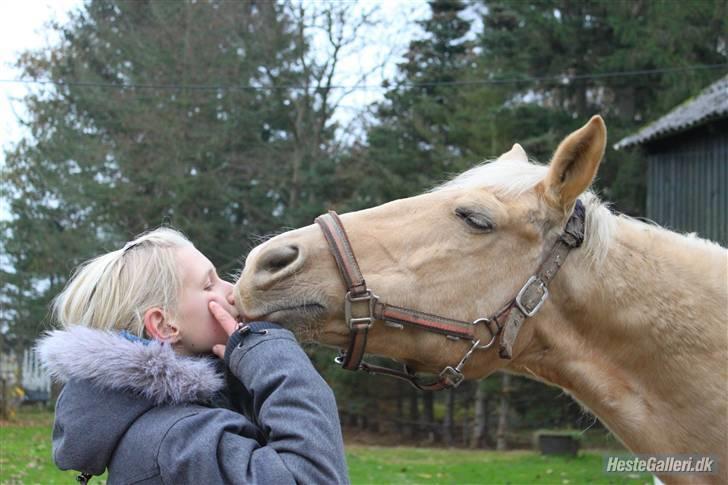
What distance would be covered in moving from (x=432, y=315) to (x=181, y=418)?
0.89 m

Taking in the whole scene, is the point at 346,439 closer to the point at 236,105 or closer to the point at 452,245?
the point at 236,105

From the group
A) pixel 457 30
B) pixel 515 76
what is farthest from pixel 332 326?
pixel 457 30

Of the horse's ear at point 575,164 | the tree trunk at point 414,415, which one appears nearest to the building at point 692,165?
the tree trunk at point 414,415

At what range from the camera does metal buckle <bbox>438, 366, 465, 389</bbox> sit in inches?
95.7

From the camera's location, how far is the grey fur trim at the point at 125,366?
198 cm

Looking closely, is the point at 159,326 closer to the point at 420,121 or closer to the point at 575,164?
the point at 575,164

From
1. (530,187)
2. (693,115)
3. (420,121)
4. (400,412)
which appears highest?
(420,121)

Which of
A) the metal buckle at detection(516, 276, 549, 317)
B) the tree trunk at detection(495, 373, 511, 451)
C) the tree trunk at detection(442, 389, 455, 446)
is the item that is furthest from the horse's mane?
the tree trunk at detection(442, 389, 455, 446)

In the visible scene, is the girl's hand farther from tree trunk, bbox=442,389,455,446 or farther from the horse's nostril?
tree trunk, bbox=442,389,455,446

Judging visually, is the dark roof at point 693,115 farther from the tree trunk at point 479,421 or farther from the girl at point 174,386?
the girl at point 174,386

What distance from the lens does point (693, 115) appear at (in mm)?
15125

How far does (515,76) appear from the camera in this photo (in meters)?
21.1

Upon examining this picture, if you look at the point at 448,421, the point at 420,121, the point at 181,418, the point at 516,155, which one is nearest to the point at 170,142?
the point at 420,121

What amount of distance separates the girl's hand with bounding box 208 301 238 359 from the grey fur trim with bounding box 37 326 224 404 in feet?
0.55
